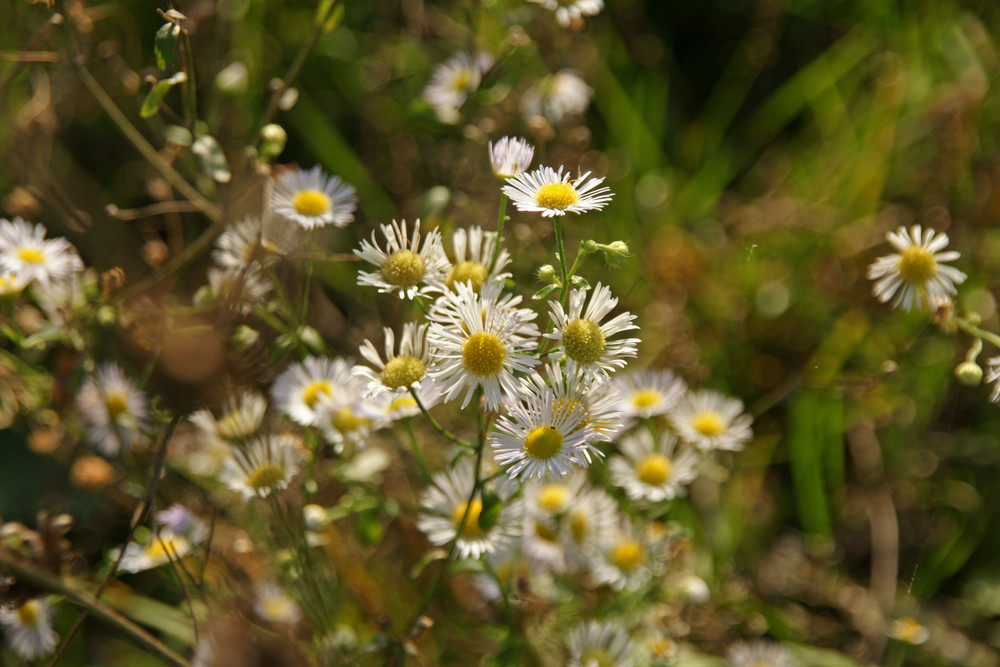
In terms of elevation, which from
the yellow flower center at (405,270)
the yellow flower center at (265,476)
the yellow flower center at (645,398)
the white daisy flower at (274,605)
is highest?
the yellow flower center at (645,398)

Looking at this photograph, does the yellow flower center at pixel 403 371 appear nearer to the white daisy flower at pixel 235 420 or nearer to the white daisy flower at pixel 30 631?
the white daisy flower at pixel 235 420

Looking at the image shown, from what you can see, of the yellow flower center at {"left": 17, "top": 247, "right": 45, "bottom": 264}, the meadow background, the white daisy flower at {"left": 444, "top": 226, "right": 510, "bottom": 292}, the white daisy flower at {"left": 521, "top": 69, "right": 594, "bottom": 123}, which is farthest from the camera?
the white daisy flower at {"left": 521, "top": 69, "right": 594, "bottom": 123}

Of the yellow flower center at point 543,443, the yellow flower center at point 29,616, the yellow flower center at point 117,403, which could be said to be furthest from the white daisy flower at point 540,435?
the yellow flower center at point 29,616

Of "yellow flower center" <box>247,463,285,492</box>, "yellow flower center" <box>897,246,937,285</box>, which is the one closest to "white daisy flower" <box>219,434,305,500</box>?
"yellow flower center" <box>247,463,285,492</box>

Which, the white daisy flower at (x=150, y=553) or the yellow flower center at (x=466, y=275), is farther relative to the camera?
the white daisy flower at (x=150, y=553)

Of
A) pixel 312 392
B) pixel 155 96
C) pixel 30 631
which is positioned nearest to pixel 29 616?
pixel 30 631

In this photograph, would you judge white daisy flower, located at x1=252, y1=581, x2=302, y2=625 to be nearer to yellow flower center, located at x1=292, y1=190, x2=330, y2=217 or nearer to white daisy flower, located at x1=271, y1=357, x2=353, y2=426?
white daisy flower, located at x1=271, y1=357, x2=353, y2=426

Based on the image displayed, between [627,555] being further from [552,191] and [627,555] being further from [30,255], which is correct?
[30,255]

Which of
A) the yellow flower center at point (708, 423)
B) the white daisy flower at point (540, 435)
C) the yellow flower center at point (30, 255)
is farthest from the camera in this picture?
the yellow flower center at point (708, 423)
